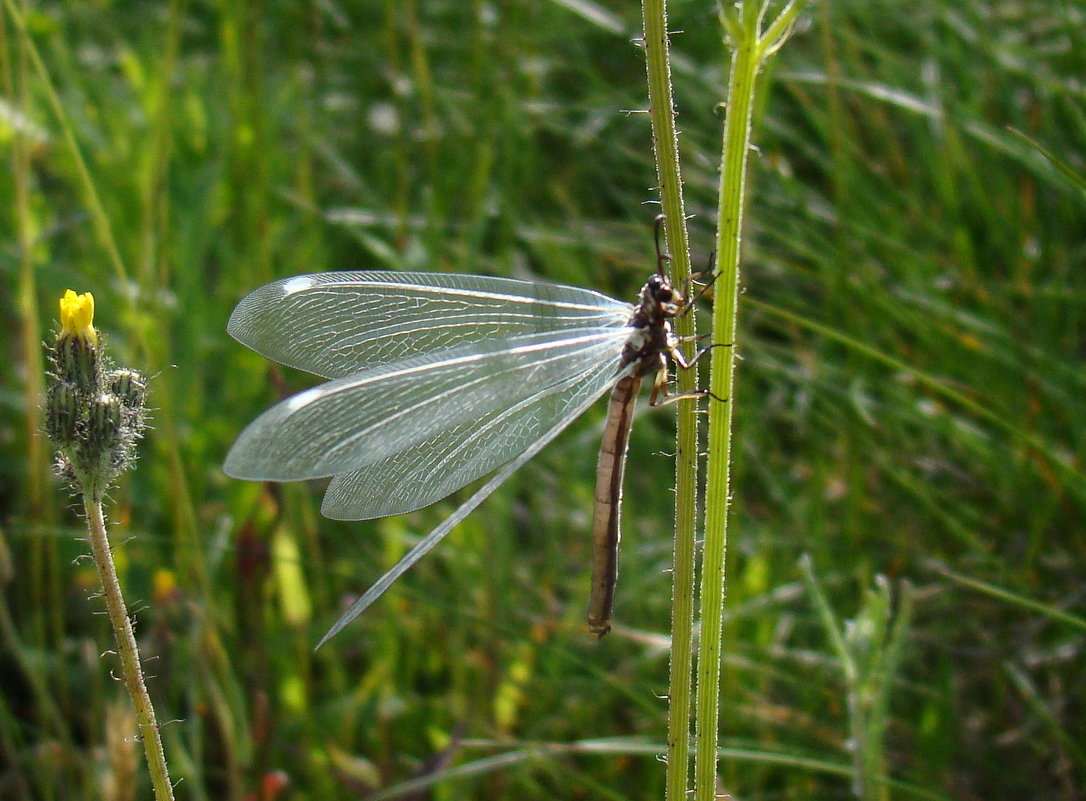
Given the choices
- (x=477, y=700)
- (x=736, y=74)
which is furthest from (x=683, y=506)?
(x=477, y=700)

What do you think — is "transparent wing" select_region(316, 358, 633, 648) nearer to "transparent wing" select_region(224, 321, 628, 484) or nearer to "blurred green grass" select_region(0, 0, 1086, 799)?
"transparent wing" select_region(224, 321, 628, 484)

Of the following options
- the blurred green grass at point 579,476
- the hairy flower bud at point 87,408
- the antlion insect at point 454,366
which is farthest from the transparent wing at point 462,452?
the blurred green grass at point 579,476

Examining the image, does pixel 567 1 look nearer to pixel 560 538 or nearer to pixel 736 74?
pixel 560 538

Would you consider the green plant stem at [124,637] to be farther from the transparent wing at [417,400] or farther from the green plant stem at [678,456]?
the green plant stem at [678,456]

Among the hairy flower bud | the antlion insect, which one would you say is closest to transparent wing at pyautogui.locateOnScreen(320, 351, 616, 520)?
the antlion insect

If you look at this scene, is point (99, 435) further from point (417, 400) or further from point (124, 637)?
point (417, 400)

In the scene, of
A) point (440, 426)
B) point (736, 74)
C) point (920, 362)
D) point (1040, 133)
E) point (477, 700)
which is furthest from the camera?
point (1040, 133)

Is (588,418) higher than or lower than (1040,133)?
lower
